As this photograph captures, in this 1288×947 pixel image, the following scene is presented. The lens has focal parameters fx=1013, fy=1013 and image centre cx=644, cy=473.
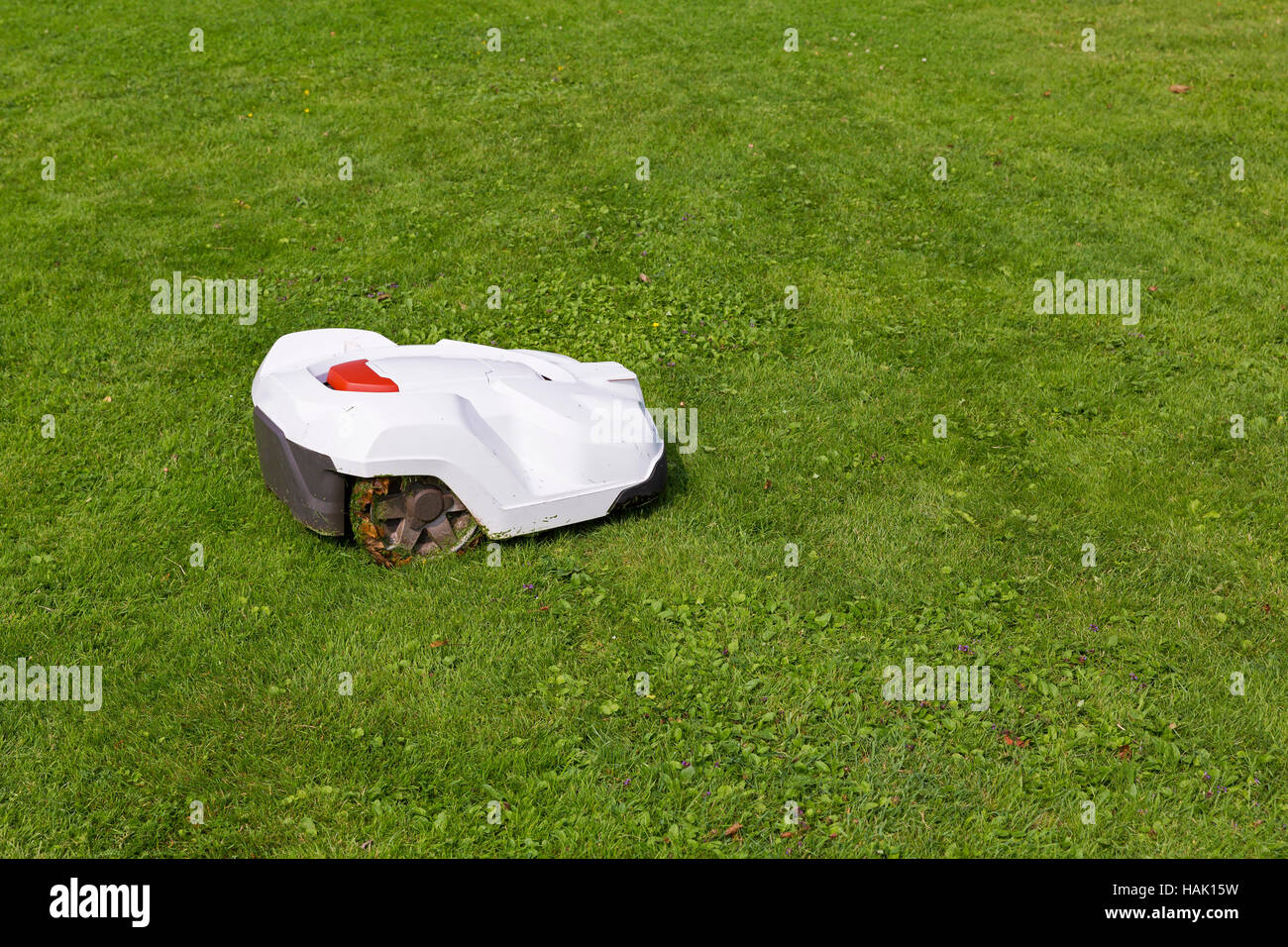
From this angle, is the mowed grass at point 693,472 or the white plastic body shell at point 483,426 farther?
the white plastic body shell at point 483,426

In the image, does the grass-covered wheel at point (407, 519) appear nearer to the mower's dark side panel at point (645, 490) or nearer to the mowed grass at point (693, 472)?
the mowed grass at point (693, 472)

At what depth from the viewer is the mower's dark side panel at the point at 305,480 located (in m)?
5.91

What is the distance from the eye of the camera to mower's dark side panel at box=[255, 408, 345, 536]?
591 cm

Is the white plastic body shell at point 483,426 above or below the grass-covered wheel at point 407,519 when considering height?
above

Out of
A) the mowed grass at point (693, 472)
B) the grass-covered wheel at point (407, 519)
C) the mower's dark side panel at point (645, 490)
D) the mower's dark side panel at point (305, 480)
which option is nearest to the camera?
the mowed grass at point (693, 472)

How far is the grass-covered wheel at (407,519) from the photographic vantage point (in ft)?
19.7

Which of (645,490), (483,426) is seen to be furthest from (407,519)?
(645,490)

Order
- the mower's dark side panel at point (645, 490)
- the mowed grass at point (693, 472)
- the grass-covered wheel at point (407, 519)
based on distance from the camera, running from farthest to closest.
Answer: the mower's dark side panel at point (645, 490), the grass-covered wheel at point (407, 519), the mowed grass at point (693, 472)

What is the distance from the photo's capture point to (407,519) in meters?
6.16

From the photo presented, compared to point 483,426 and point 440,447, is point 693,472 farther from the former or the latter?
point 440,447

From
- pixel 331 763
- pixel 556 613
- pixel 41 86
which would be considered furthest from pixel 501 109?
pixel 331 763

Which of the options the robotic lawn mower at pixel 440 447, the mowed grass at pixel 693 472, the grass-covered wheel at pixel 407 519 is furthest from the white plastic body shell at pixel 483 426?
the mowed grass at pixel 693 472

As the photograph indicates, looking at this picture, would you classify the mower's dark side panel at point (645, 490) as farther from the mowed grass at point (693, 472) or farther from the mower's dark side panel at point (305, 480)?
the mower's dark side panel at point (305, 480)

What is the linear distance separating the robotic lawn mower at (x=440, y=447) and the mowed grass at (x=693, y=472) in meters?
0.29
